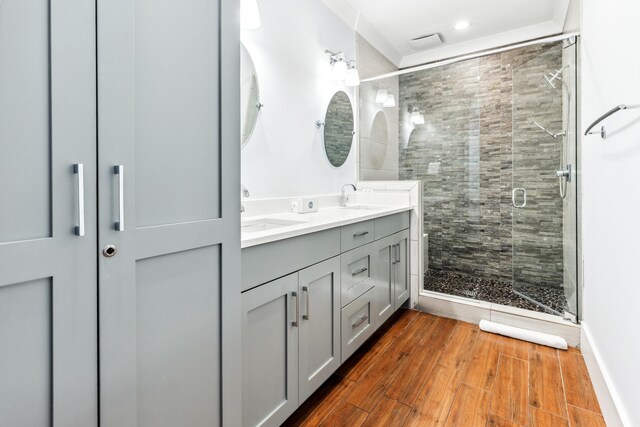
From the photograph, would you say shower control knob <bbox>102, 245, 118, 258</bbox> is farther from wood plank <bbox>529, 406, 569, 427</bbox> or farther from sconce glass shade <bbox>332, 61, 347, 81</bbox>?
sconce glass shade <bbox>332, 61, 347, 81</bbox>

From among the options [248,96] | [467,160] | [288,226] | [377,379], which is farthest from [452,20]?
[377,379]

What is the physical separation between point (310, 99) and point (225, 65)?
156 cm

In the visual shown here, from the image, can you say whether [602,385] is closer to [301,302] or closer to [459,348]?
[459,348]

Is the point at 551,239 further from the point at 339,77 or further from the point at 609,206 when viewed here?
the point at 339,77

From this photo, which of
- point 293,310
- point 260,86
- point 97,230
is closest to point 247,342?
point 293,310

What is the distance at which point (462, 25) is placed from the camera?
3014 mm

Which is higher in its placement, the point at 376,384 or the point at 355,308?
the point at 355,308

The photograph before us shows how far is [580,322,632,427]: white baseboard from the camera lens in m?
1.26

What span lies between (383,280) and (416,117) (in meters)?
1.71

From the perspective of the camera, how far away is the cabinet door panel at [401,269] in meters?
2.42

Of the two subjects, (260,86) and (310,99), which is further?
(310,99)

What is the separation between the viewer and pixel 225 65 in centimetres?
95

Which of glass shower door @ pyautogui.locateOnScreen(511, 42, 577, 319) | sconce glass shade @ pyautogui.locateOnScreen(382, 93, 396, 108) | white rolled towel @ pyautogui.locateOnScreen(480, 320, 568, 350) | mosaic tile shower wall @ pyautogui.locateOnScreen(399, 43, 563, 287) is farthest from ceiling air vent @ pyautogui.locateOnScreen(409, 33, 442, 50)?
white rolled towel @ pyautogui.locateOnScreen(480, 320, 568, 350)

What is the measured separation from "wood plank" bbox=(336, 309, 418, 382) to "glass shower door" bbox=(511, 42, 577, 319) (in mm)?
996
